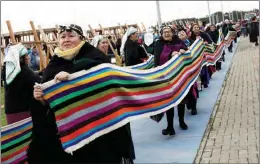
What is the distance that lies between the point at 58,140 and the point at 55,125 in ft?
0.40

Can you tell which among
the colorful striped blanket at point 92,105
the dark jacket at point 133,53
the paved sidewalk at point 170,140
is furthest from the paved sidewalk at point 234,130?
the dark jacket at point 133,53

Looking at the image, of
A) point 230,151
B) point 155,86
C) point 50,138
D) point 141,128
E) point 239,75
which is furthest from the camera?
point 239,75

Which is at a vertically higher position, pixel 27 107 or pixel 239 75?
pixel 27 107

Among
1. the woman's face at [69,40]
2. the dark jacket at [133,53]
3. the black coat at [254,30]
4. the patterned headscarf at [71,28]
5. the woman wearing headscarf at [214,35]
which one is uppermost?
the patterned headscarf at [71,28]

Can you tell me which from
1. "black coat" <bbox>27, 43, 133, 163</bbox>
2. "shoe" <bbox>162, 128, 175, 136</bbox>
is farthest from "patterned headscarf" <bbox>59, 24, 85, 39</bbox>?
"shoe" <bbox>162, 128, 175, 136</bbox>

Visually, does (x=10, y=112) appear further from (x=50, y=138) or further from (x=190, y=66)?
(x=190, y=66)

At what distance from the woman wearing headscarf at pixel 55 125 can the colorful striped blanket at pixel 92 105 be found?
0.06 meters

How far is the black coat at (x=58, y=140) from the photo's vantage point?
317 cm

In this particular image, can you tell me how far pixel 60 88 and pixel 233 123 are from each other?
492 cm

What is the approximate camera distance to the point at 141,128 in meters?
7.88

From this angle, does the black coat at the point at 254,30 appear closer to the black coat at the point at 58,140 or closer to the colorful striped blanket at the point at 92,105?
the colorful striped blanket at the point at 92,105

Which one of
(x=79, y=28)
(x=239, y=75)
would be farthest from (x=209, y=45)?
(x=79, y=28)

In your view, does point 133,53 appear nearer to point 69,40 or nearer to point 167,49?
point 167,49

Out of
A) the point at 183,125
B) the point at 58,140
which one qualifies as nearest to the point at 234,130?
the point at 183,125
